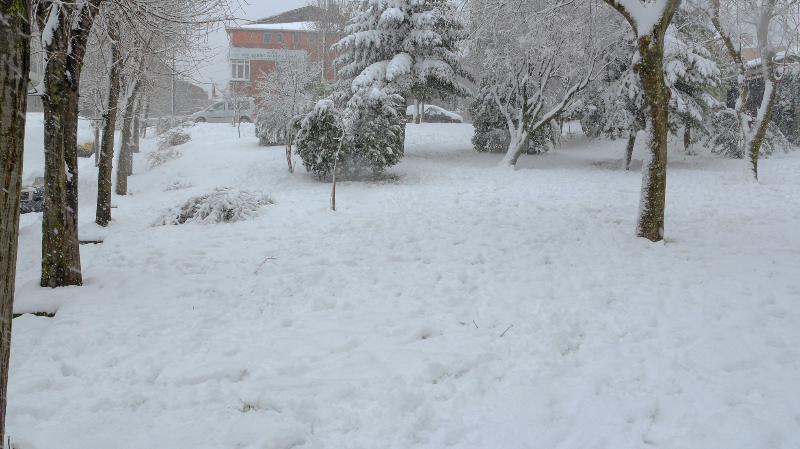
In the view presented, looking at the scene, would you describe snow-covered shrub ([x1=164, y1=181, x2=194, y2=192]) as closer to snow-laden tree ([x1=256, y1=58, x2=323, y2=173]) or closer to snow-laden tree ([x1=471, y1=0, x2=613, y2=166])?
snow-laden tree ([x1=256, y1=58, x2=323, y2=173])

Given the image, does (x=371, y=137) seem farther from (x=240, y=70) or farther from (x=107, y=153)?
(x=240, y=70)

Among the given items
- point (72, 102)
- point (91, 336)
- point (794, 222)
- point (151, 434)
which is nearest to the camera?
point (151, 434)

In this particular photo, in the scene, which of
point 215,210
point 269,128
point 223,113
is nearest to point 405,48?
point 269,128

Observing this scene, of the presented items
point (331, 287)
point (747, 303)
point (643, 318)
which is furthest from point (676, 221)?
point (331, 287)

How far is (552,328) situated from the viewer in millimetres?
4219

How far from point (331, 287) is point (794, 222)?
287 inches

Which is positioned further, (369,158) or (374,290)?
(369,158)

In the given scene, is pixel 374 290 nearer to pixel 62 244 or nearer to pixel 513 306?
pixel 513 306

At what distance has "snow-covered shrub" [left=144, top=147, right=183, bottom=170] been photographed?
1745 cm

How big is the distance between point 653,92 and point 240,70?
36.4 meters

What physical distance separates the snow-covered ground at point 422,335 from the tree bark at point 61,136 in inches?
13.5

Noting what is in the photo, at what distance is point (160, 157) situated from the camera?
57.8 feet

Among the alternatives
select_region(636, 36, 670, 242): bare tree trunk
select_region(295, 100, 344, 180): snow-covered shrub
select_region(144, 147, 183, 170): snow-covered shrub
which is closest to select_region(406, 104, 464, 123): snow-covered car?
select_region(144, 147, 183, 170): snow-covered shrub

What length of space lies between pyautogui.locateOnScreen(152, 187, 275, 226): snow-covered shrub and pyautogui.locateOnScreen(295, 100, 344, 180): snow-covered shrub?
3.71 metres
